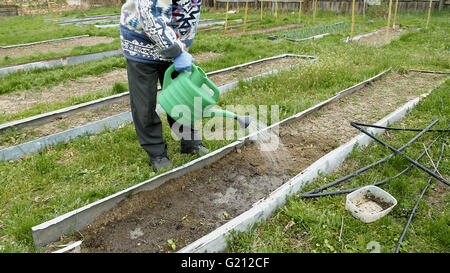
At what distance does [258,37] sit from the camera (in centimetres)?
915

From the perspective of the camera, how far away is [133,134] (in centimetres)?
341

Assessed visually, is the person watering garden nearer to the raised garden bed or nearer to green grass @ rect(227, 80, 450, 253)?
green grass @ rect(227, 80, 450, 253)

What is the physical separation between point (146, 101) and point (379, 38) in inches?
331

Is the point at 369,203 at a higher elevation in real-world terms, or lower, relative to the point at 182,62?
lower

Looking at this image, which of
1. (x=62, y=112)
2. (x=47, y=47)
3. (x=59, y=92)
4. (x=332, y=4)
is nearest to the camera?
(x=62, y=112)

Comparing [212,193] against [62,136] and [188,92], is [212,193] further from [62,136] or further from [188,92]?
[62,136]

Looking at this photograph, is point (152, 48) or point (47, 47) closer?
point (152, 48)

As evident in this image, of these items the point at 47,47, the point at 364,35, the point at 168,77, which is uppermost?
the point at 364,35

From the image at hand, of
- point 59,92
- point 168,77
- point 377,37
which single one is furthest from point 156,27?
point 377,37

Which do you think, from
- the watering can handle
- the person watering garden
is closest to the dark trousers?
the person watering garden

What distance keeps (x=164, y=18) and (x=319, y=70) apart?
11.4ft

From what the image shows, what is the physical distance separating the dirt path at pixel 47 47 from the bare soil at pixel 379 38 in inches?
266

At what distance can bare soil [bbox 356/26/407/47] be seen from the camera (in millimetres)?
8250

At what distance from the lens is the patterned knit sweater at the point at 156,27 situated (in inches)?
85.4
